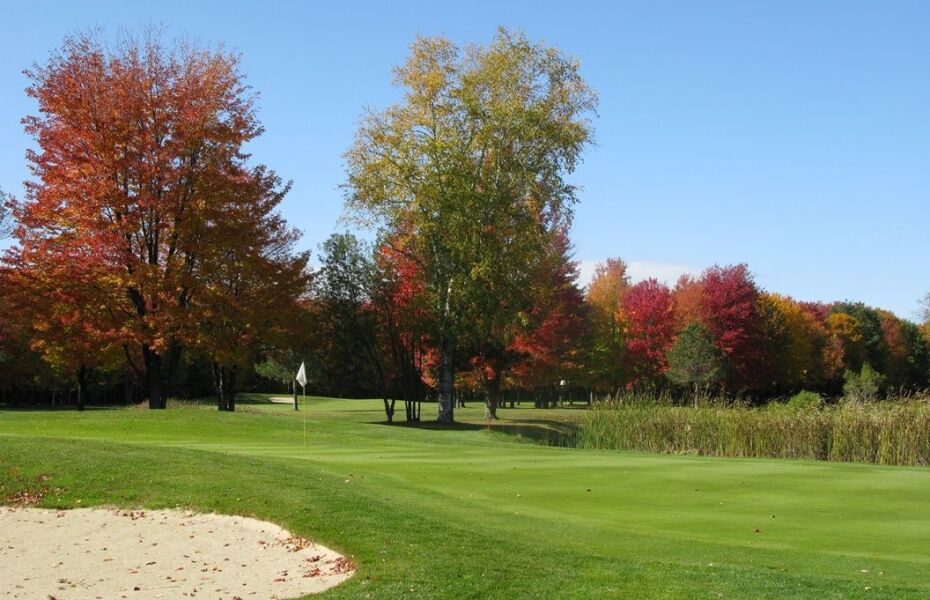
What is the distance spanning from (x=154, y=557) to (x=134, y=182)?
2133 centimetres

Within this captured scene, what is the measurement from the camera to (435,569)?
8.55 meters

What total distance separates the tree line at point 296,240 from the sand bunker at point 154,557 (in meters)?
17.5

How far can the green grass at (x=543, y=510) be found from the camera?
27.3 ft

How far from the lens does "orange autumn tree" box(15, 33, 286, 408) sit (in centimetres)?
2862

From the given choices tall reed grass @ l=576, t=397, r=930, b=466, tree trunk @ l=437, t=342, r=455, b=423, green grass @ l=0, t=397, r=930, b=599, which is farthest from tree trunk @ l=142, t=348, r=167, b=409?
tall reed grass @ l=576, t=397, r=930, b=466

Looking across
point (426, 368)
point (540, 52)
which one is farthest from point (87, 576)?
point (426, 368)

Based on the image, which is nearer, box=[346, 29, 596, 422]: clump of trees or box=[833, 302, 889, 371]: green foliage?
box=[346, 29, 596, 422]: clump of trees

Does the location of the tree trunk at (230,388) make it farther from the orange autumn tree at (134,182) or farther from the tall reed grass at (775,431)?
the tall reed grass at (775,431)

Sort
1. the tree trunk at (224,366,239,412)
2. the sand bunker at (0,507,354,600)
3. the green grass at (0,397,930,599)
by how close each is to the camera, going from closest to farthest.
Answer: the green grass at (0,397,930,599) → the sand bunker at (0,507,354,600) → the tree trunk at (224,366,239,412)

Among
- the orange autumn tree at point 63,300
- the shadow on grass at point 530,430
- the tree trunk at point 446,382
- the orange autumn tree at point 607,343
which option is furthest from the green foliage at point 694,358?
the orange autumn tree at point 63,300

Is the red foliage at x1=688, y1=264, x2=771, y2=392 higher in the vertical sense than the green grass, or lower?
higher

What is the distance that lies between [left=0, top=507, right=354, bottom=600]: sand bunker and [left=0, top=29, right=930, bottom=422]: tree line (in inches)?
688

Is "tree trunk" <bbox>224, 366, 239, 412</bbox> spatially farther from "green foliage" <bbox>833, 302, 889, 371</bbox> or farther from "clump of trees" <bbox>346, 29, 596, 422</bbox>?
"green foliage" <bbox>833, 302, 889, 371</bbox>

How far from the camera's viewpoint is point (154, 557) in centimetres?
1066
